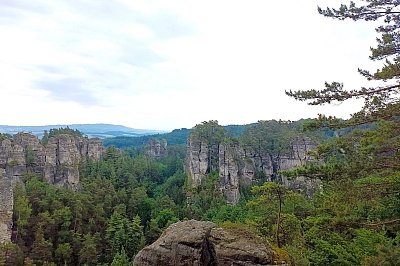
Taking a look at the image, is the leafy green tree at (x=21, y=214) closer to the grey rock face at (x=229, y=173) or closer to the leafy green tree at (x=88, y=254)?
the leafy green tree at (x=88, y=254)

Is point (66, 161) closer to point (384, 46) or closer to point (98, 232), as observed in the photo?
point (98, 232)

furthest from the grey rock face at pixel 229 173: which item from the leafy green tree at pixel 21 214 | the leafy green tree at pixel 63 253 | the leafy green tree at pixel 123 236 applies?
the leafy green tree at pixel 21 214

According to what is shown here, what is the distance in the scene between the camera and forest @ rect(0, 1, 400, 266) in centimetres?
971

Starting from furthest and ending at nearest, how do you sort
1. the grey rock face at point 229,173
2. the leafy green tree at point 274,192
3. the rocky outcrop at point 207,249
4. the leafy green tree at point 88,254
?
the grey rock face at point 229,173
the leafy green tree at point 88,254
the leafy green tree at point 274,192
the rocky outcrop at point 207,249

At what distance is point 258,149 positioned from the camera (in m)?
53.6

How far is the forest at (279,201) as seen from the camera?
9711mm

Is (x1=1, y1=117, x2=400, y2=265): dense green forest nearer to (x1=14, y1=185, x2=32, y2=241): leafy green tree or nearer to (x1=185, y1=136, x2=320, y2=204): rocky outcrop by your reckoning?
(x1=14, y1=185, x2=32, y2=241): leafy green tree

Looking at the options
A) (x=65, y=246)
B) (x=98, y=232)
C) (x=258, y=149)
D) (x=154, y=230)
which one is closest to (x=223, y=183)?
(x=258, y=149)

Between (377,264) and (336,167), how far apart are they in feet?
7.82

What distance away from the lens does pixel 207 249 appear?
309 inches

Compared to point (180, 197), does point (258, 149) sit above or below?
above

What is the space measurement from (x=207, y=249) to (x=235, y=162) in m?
38.8

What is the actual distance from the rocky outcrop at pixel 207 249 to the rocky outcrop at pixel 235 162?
118ft

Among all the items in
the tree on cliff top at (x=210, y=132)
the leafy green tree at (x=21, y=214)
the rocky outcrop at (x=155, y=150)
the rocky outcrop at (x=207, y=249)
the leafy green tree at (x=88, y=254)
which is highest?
the tree on cliff top at (x=210, y=132)
